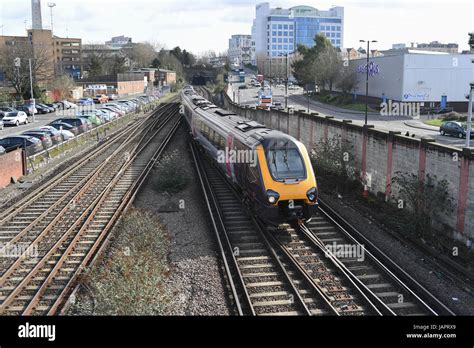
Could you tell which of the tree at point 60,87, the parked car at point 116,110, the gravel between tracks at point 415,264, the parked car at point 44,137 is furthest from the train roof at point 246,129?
the tree at point 60,87

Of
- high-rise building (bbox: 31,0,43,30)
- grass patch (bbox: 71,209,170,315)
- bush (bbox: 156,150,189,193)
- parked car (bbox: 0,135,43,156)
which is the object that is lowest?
grass patch (bbox: 71,209,170,315)

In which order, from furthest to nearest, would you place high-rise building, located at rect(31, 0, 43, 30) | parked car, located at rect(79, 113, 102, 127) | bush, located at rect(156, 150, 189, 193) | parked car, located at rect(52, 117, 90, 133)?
parked car, located at rect(79, 113, 102, 127) < parked car, located at rect(52, 117, 90, 133) < bush, located at rect(156, 150, 189, 193) < high-rise building, located at rect(31, 0, 43, 30)

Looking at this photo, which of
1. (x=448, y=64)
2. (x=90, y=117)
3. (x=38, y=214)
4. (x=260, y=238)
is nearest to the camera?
(x=260, y=238)

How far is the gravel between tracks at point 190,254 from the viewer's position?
899 centimetres

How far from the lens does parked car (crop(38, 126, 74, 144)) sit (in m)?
26.9

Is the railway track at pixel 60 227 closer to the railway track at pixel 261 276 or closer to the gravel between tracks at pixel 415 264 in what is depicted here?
the railway track at pixel 261 276

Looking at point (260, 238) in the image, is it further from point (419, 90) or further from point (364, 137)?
point (419, 90)

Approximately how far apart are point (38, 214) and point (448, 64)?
5094 centimetres

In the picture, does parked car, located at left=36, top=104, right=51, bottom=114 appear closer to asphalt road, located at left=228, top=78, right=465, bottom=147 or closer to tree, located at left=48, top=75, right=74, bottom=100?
tree, located at left=48, top=75, right=74, bottom=100

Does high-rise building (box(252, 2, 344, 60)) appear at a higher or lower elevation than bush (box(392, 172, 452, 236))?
higher

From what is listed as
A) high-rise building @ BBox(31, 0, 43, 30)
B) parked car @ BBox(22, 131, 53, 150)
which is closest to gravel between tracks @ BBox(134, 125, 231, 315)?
high-rise building @ BBox(31, 0, 43, 30)

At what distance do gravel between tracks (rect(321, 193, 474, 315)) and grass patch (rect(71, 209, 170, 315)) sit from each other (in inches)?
211

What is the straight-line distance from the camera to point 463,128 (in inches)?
1396
